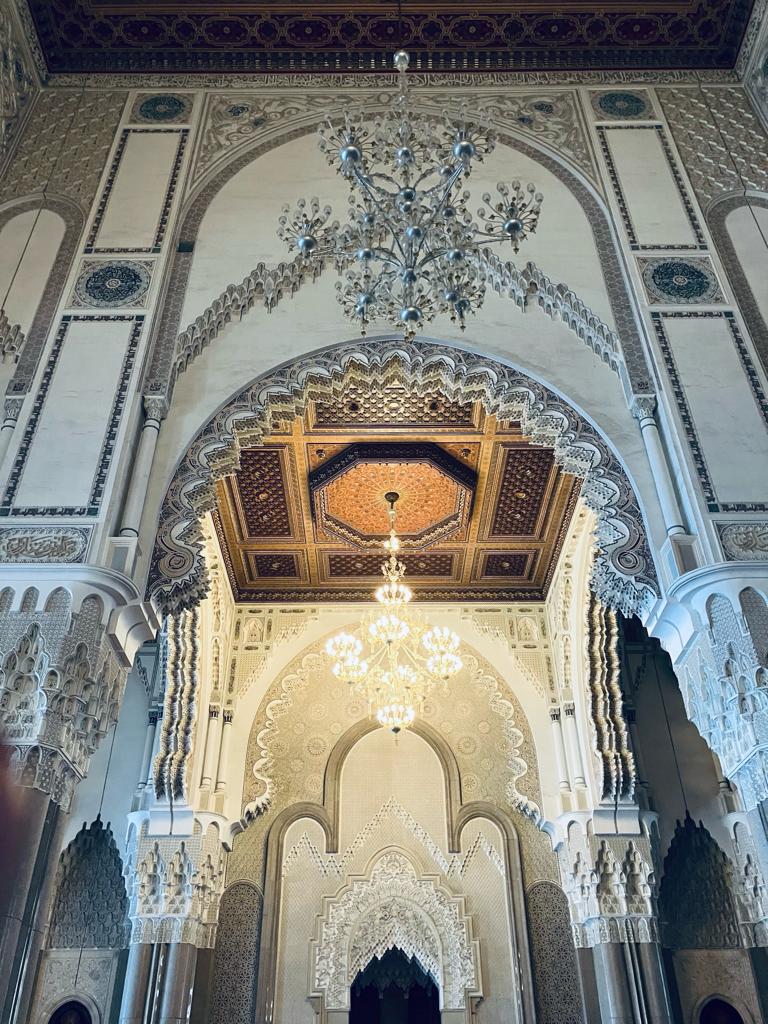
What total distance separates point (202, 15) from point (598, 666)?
6.85m

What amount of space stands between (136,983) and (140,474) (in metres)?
4.93

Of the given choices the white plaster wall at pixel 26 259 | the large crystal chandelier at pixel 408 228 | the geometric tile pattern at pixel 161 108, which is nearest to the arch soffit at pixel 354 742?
the white plaster wall at pixel 26 259

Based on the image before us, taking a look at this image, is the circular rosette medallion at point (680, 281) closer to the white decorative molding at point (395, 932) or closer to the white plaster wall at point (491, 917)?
the white plaster wall at point (491, 917)

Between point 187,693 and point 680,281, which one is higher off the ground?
point 680,281

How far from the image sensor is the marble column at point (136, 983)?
746cm

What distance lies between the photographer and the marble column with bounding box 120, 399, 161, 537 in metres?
4.96

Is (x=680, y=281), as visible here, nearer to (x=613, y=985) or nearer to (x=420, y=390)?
(x=420, y=390)

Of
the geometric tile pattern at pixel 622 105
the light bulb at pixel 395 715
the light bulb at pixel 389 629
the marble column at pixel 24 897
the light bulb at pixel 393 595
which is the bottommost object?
the marble column at pixel 24 897

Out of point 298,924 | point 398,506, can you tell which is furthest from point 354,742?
point 398,506

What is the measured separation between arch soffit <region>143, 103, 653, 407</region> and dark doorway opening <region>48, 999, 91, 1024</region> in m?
6.14

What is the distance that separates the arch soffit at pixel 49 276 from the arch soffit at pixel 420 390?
46.6 inches

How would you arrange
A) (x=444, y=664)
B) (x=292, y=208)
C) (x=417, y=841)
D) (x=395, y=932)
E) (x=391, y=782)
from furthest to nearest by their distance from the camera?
(x=391, y=782), (x=417, y=841), (x=395, y=932), (x=444, y=664), (x=292, y=208)

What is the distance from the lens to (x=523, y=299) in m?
6.16

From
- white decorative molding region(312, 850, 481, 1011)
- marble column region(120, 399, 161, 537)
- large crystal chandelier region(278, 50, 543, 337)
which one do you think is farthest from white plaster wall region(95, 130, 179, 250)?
white decorative molding region(312, 850, 481, 1011)
